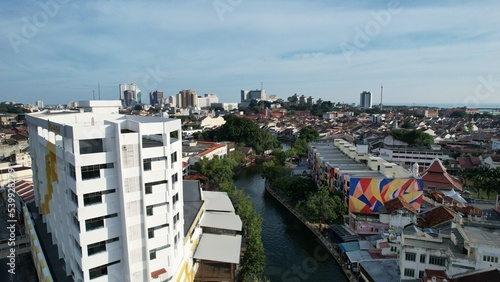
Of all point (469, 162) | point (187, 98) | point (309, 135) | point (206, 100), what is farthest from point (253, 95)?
point (469, 162)

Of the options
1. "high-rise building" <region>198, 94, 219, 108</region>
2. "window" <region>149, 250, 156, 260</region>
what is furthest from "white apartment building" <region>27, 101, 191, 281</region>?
"high-rise building" <region>198, 94, 219, 108</region>

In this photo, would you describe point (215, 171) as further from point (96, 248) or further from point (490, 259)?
point (490, 259)

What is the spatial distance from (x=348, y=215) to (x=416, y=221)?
374 centimetres

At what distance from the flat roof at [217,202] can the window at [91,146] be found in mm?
8243

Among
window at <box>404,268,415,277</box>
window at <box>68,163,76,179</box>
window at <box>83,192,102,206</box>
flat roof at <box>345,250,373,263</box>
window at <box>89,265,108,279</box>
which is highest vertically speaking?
window at <box>68,163,76,179</box>

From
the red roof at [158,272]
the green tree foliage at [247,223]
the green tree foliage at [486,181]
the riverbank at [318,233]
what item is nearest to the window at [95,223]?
the red roof at [158,272]

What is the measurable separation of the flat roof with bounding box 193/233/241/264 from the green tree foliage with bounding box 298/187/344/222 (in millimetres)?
5696

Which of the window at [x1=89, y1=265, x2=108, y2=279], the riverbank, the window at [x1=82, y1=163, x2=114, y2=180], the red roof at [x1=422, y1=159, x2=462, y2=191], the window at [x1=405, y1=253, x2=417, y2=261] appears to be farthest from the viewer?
the red roof at [x1=422, y1=159, x2=462, y2=191]

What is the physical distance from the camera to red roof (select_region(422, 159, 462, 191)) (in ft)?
76.2

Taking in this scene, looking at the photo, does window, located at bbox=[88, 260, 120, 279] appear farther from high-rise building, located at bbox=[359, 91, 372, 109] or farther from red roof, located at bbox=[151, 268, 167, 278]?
high-rise building, located at bbox=[359, 91, 372, 109]

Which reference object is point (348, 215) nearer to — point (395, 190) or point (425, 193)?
point (395, 190)

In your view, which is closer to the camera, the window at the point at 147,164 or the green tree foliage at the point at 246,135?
the window at the point at 147,164

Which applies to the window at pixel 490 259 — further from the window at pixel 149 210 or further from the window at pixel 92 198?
the window at pixel 92 198

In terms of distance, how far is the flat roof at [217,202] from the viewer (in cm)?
1576
